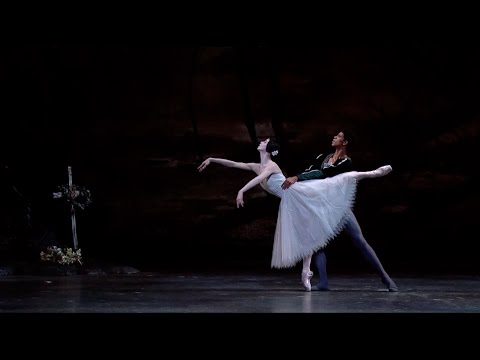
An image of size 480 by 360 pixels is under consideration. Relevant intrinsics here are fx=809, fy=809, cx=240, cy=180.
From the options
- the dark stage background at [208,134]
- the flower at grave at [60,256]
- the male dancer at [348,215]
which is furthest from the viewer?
the dark stage background at [208,134]

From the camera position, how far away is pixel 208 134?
374 inches

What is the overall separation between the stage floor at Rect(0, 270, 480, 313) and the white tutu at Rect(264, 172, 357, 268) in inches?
12.2

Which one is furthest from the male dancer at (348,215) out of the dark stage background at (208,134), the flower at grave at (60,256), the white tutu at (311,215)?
the dark stage background at (208,134)

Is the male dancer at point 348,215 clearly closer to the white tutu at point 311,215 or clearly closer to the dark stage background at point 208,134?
the white tutu at point 311,215

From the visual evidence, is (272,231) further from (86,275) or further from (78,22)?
(78,22)

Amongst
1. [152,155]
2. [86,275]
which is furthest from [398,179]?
[86,275]

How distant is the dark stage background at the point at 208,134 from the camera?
941 cm

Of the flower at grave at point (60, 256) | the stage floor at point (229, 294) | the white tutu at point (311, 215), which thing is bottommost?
the stage floor at point (229, 294)

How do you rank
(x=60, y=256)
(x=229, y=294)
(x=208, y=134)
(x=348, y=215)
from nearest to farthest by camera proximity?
(x=229, y=294) < (x=348, y=215) < (x=60, y=256) < (x=208, y=134)

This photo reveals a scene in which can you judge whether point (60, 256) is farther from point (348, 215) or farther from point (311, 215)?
point (348, 215)

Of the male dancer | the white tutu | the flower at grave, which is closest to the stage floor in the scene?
the male dancer

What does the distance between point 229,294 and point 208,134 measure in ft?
13.8

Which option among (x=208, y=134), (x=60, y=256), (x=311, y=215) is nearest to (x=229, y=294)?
(x=311, y=215)

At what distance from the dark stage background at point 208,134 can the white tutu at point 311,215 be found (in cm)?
349
